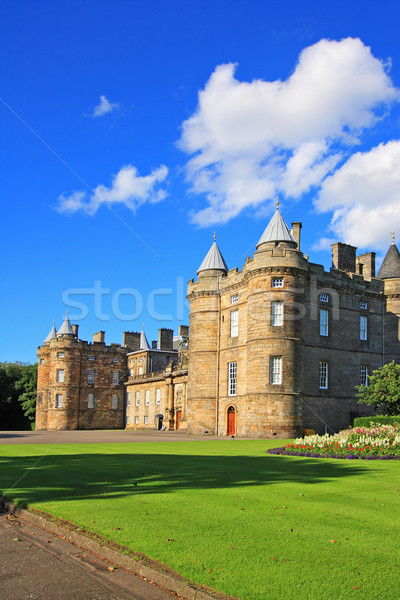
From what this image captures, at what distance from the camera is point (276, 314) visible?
123 ft

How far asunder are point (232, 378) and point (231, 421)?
3.26 meters

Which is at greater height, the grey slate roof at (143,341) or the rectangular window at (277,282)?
the rectangular window at (277,282)

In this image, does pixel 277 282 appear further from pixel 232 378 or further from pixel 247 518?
pixel 247 518

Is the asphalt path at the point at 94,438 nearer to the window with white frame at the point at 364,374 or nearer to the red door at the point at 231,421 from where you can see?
Answer: the red door at the point at 231,421

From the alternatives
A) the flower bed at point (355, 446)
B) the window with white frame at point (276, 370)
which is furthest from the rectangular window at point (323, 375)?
the flower bed at point (355, 446)

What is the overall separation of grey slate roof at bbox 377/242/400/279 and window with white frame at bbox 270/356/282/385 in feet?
47.4

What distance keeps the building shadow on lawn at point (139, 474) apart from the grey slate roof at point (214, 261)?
2907 cm

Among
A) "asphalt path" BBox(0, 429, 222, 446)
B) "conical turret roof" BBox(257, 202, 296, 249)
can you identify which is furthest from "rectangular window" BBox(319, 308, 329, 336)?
"asphalt path" BBox(0, 429, 222, 446)

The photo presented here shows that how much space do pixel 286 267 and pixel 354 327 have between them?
30.2 ft

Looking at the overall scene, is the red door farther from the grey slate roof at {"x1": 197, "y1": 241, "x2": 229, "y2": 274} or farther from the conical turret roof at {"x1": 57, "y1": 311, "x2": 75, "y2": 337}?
the conical turret roof at {"x1": 57, "y1": 311, "x2": 75, "y2": 337}

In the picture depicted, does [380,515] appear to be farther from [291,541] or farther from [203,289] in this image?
[203,289]

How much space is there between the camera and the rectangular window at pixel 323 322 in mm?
40875

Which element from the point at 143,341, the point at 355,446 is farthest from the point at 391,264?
the point at 143,341

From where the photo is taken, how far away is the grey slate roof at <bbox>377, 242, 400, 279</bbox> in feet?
149
